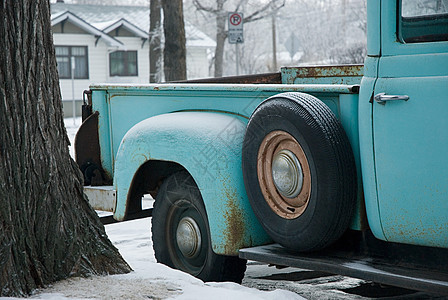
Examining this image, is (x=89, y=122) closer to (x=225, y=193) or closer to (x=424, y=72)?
(x=225, y=193)

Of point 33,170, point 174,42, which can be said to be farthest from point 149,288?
point 174,42

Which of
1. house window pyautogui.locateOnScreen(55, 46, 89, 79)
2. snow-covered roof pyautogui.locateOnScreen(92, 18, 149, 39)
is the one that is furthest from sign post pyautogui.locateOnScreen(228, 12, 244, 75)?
snow-covered roof pyautogui.locateOnScreen(92, 18, 149, 39)

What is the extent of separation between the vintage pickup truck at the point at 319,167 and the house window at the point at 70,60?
24.7 meters

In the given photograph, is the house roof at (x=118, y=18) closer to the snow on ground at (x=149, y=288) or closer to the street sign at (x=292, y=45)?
the street sign at (x=292, y=45)

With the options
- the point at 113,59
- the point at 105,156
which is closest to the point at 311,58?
the point at 113,59

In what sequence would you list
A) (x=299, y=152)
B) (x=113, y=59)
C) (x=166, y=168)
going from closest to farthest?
(x=299, y=152) → (x=166, y=168) → (x=113, y=59)

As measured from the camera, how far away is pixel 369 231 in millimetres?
3475

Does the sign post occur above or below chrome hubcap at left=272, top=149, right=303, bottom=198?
above

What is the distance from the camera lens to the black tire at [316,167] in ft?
10.8

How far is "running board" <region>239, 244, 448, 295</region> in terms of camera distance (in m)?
2.96

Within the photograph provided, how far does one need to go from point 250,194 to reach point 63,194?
95cm

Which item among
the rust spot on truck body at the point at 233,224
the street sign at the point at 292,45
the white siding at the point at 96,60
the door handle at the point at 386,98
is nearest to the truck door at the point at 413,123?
the door handle at the point at 386,98

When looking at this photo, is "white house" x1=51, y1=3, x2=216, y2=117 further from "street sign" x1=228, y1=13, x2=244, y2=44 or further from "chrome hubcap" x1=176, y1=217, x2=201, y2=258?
"chrome hubcap" x1=176, y1=217, x2=201, y2=258

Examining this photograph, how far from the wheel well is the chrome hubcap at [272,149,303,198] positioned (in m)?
0.94
